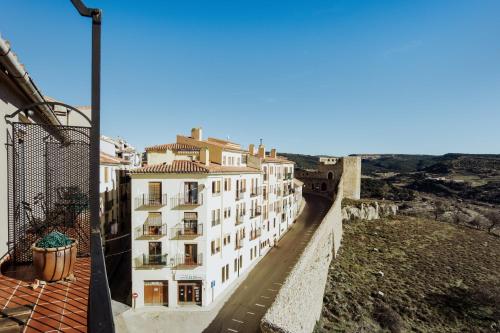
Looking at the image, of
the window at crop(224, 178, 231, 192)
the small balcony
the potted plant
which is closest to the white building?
the window at crop(224, 178, 231, 192)

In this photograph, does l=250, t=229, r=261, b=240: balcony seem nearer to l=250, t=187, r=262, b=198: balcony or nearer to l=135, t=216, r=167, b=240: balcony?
l=250, t=187, r=262, b=198: balcony

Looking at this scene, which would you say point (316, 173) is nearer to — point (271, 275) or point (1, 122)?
point (271, 275)

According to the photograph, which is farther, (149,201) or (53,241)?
(149,201)

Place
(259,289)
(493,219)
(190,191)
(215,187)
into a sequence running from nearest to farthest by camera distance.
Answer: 1. (190,191)
2. (215,187)
3. (259,289)
4. (493,219)

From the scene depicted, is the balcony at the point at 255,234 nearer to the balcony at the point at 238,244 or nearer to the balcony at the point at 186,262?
the balcony at the point at 238,244

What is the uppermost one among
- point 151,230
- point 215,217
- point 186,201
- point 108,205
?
point 186,201

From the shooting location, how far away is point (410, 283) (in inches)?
1398

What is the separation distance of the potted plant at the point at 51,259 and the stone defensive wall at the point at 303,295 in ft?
30.9

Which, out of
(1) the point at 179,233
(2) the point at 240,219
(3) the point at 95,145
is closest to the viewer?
(3) the point at 95,145

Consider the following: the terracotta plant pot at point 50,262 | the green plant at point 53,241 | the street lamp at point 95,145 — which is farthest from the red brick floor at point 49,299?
the street lamp at point 95,145

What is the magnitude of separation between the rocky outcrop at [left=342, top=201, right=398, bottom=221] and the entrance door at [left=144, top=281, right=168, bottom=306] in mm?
38844

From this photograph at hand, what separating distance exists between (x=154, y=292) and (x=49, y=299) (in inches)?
888

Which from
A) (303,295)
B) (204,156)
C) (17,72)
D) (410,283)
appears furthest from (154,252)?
(410,283)

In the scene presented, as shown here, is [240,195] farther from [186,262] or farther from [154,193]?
[154,193]
